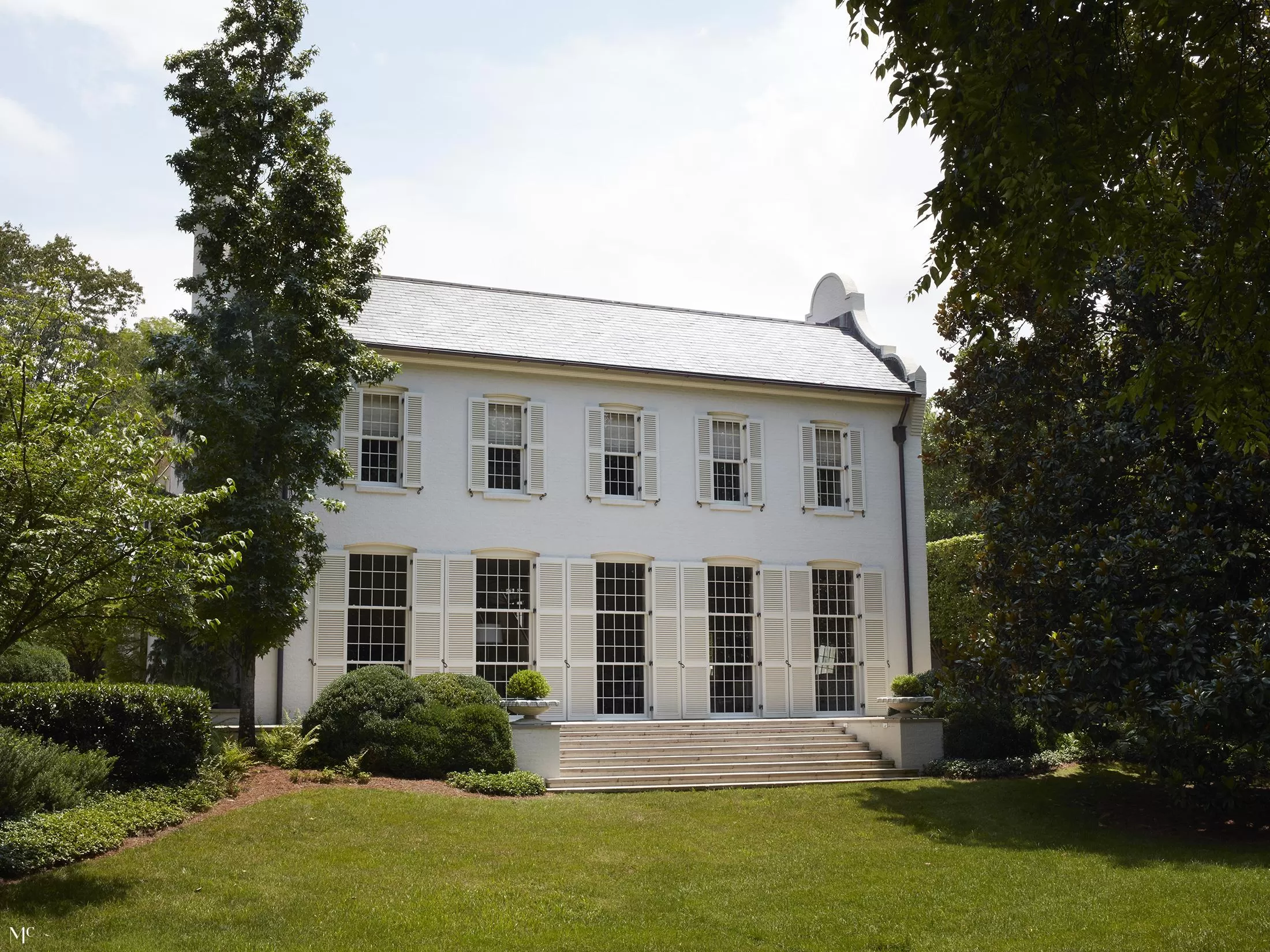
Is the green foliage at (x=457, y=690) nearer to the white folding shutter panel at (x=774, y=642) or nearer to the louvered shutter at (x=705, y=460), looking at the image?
the white folding shutter panel at (x=774, y=642)

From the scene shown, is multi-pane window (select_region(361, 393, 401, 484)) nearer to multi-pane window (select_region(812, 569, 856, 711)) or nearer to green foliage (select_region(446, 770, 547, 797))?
green foliage (select_region(446, 770, 547, 797))

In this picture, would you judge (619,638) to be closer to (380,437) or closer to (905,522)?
(380,437)

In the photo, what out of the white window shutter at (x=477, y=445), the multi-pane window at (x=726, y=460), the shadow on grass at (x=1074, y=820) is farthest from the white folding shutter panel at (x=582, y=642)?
the shadow on grass at (x=1074, y=820)

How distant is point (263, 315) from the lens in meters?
16.1

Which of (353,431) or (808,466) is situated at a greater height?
(353,431)

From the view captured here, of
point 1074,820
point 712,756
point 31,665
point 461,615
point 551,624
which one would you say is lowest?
point 1074,820

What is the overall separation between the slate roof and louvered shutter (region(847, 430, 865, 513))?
1008 mm

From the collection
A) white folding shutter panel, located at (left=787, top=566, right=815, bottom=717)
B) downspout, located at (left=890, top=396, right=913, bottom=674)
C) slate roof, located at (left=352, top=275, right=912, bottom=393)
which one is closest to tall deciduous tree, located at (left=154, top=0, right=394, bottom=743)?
slate roof, located at (left=352, top=275, right=912, bottom=393)

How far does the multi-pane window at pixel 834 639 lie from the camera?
71.6ft

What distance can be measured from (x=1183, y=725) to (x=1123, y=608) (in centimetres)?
203

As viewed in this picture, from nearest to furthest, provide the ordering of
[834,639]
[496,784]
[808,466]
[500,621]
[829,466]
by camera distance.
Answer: [496,784], [500,621], [834,639], [808,466], [829,466]

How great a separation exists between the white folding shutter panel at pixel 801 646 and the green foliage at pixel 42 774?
493 inches

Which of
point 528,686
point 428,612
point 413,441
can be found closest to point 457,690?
point 528,686

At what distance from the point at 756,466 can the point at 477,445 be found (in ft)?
17.6
